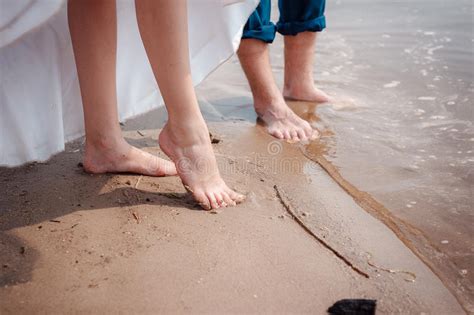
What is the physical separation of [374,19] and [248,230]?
368cm

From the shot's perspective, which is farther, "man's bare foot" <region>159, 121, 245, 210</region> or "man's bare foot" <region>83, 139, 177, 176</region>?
"man's bare foot" <region>83, 139, 177, 176</region>

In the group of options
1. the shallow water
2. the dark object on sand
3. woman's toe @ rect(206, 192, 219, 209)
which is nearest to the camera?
the dark object on sand

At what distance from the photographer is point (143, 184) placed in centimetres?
194

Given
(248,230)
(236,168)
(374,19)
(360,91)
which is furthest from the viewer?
(374,19)

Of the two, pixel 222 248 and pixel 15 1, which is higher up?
pixel 15 1

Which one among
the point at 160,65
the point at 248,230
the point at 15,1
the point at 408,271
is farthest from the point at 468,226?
the point at 15,1

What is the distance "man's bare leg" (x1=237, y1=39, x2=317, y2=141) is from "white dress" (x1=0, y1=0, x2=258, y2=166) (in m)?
0.45

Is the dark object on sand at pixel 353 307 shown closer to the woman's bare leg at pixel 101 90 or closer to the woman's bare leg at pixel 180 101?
the woman's bare leg at pixel 180 101

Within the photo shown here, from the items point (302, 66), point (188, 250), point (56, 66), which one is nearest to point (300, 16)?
point (302, 66)

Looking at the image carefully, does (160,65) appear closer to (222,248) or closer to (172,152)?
(172,152)

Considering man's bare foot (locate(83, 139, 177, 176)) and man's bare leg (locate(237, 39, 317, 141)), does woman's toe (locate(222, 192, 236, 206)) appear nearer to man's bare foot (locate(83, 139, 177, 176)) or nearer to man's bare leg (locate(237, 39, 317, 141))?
man's bare foot (locate(83, 139, 177, 176))

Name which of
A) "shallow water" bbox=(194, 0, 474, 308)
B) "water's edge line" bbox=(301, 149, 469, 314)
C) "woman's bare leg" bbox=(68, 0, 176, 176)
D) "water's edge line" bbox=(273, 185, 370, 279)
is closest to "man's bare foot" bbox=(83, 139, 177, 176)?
"woman's bare leg" bbox=(68, 0, 176, 176)

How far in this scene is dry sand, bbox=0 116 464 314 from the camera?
136 centimetres

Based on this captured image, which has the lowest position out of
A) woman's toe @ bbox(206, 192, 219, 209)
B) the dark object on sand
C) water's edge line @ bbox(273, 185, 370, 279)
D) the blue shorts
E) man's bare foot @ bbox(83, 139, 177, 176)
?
water's edge line @ bbox(273, 185, 370, 279)
